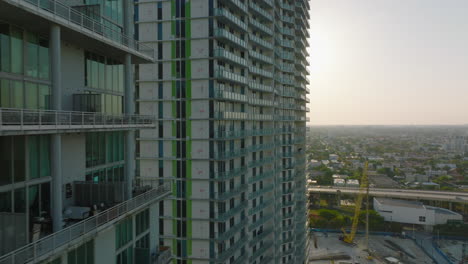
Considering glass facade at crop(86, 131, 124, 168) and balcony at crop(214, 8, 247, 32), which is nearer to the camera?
glass facade at crop(86, 131, 124, 168)

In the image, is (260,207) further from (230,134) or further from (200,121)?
(200,121)

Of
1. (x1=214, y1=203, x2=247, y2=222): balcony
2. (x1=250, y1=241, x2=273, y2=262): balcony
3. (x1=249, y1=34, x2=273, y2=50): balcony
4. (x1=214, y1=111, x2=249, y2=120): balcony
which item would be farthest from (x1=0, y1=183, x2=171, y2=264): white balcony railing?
(x1=249, y1=34, x2=273, y2=50): balcony

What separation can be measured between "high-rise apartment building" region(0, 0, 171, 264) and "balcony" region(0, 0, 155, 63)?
0.05 m

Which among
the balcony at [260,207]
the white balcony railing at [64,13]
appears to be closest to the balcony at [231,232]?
the balcony at [260,207]

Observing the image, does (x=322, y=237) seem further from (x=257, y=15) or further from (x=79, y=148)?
(x=79, y=148)

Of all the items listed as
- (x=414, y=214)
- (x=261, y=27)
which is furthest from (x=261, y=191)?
(x=414, y=214)

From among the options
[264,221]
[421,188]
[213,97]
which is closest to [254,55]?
[213,97]

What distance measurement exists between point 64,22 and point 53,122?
185 inches

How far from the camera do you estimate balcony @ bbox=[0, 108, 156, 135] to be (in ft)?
42.1

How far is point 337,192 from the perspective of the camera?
138 meters

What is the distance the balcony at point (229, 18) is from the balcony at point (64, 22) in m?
17.1

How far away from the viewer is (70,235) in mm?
14953

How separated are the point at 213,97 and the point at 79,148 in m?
19.7

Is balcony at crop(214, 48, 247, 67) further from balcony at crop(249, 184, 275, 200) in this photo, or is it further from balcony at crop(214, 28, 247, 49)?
balcony at crop(249, 184, 275, 200)
